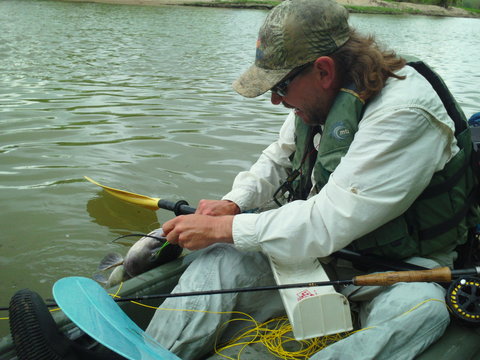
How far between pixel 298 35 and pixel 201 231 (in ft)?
3.48

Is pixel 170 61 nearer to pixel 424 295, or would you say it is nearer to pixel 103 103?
pixel 103 103

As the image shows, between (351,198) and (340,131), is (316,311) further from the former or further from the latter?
(340,131)

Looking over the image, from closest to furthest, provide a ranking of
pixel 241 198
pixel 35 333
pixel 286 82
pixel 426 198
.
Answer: pixel 35 333
pixel 426 198
pixel 286 82
pixel 241 198

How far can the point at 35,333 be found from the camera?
1.89 m

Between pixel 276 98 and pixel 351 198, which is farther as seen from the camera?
pixel 276 98

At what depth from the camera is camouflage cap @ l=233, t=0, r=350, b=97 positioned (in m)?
2.41

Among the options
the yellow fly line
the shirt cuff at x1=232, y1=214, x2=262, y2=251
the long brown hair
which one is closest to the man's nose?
the long brown hair

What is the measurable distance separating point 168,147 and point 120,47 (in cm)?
934

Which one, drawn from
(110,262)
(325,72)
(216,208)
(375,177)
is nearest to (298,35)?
(325,72)

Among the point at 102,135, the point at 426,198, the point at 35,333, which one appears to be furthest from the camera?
the point at 102,135

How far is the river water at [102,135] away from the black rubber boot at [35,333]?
159 centimetres

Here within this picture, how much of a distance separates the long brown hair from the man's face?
0.12 meters

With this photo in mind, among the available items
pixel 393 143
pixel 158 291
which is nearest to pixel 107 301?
pixel 158 291

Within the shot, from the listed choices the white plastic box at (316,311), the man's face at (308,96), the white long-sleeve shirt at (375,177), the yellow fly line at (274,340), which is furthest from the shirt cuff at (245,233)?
the man's face at (308,96)
